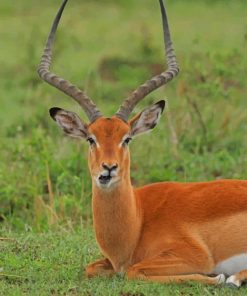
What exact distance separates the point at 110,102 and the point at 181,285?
714cm

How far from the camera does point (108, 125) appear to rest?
21.2 ft

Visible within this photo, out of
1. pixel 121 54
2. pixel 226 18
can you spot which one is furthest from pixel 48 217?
pixel 226 18

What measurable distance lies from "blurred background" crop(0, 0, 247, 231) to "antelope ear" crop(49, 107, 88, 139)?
1725 millimetres

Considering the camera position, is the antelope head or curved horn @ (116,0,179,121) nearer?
the antelope head

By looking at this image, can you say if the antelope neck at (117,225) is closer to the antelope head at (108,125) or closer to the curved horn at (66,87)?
the antelope head at (108,125)

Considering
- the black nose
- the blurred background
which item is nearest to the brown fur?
the black nose

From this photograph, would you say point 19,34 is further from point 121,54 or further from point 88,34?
point 121,54

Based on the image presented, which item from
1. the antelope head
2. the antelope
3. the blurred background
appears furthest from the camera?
the blurred background

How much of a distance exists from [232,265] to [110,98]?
7.16 m

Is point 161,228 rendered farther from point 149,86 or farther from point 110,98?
point 110,98

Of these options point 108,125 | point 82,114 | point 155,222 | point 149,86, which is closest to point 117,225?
point 155,222

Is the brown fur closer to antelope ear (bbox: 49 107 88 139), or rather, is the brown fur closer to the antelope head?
the antelope head

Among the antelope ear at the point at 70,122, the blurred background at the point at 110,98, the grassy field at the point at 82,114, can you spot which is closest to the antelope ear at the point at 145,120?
the antelope ear at the point at 70,122

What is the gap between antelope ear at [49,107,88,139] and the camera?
263 inches
